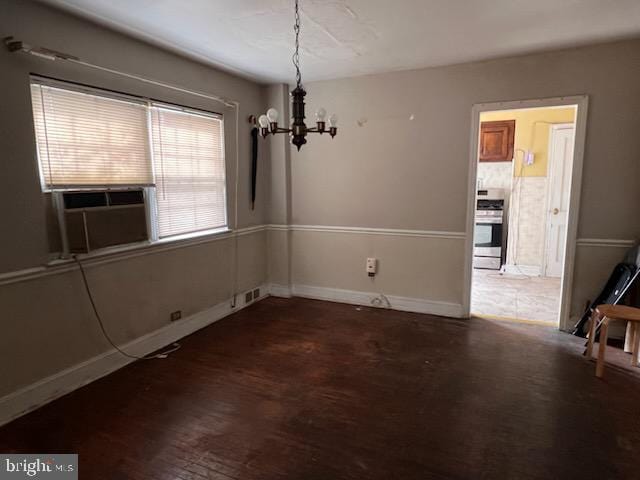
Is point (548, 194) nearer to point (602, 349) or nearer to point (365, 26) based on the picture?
point (602, 349)

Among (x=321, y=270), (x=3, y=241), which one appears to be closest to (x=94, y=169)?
(x=3, y=241)

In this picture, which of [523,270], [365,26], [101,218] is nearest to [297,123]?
[365,26]

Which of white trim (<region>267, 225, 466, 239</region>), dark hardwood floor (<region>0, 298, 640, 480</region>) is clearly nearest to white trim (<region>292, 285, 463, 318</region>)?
dark hardwood floor (<region>0, 298, 640, 480</region>)

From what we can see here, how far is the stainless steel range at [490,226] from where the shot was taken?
5.91 metres

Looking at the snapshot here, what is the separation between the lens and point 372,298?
4.43m

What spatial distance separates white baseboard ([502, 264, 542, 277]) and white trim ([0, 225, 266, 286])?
Answer: 14.4 feet

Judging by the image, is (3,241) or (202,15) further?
(202,15)

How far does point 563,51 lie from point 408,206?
1951 millimetres

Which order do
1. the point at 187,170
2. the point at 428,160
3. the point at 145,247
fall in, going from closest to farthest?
the point at 145,247 < the point at 187,170 < the point at 428,160

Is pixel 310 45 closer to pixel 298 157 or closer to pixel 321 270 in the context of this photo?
pixel 298 157

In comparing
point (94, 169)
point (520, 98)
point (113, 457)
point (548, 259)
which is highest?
point (520, 98)

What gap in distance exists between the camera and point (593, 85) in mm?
3326

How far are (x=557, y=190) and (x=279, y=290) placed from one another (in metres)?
4.33

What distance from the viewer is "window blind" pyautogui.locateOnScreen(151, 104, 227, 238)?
3.30 m
